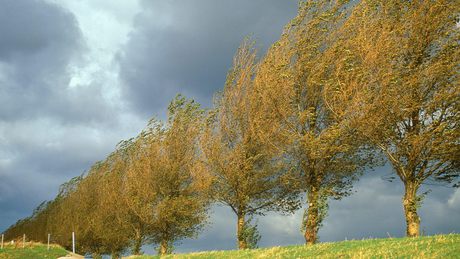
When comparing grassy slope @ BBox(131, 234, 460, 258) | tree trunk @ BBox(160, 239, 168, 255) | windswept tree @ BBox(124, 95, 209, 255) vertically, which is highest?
windswept tree @ BBox(124, 95, 209, 255)

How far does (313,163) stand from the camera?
94.5 ft

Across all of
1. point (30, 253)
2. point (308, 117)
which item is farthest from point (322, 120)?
point (30, 253)

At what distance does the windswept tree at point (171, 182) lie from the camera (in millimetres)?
41531

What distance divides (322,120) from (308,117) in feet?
3.68

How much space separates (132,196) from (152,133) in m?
6.09

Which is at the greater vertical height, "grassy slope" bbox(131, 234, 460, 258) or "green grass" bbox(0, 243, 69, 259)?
"green grass" bbox(0, 243, 69, 259)

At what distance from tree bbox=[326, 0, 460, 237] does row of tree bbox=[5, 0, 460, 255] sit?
61mm

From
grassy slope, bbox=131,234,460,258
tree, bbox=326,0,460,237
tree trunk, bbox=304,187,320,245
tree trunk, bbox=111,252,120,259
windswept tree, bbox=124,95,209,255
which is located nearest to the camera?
grassy slope, bbox=131,234,460,258

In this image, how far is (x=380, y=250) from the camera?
63.1 ft

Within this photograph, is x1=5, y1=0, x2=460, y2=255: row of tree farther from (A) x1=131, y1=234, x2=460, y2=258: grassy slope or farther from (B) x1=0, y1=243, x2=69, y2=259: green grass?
(B) x1=0, y1=243, x2=69, y2=259: green grass

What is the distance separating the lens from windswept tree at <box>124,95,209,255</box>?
136 feet

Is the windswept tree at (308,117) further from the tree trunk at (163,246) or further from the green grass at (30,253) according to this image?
the green grass at (30,253)

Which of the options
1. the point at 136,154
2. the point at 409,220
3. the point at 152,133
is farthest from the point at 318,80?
the point at 136,154

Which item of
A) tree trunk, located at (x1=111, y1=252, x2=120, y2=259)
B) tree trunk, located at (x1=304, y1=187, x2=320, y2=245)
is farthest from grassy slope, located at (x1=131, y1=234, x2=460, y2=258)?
tree trunk, located at (x1=111, y1=252, x2=120, y2=259)
